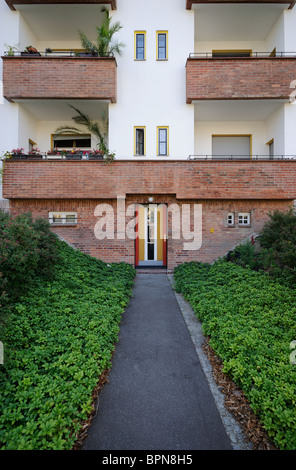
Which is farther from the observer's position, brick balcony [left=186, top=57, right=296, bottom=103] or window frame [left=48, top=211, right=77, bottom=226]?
window frame [left=48, top=211, right=77, bottom=226]

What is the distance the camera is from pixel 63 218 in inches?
383

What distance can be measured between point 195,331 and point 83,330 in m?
2.23

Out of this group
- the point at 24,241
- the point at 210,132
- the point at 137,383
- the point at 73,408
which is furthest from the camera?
the point at 210,132

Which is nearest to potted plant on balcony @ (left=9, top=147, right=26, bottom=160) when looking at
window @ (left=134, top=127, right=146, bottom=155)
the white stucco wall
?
the white stucco wall

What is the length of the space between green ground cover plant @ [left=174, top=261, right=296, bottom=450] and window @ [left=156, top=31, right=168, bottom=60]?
8631 mm

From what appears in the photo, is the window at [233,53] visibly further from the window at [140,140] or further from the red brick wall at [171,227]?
the red brick wall at [171,227]

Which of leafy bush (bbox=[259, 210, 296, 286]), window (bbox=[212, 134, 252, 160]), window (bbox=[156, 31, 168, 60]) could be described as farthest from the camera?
window (bbox=[212, 134, 252, 160])

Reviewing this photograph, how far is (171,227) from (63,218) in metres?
4.14

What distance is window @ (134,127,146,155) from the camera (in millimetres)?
9844

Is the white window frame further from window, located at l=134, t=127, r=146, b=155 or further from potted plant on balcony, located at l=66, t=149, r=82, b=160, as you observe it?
potted plant on balcony, located at l=66, t=149, r=82, b=160

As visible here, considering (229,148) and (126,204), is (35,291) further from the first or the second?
(229,148)

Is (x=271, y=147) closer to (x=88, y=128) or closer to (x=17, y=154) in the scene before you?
(x=88, y=128)

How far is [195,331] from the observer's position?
16.7 ft
